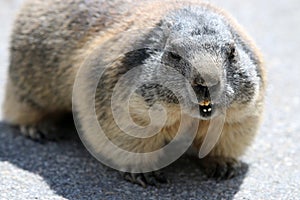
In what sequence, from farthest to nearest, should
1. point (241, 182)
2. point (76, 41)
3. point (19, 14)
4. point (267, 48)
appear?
point (267, 48) < point (19, 14) < point (76, 41) < point (241, 182)

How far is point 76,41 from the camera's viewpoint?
731 centimetres

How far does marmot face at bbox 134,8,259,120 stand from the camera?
226 inches

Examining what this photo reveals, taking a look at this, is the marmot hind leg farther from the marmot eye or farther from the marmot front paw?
the marmot eye

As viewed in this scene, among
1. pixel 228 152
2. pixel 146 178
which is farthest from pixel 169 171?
pixel 228 152

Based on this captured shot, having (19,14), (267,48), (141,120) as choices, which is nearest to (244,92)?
(141,120)

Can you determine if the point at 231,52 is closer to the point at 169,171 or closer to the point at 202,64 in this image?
the point at 202,64

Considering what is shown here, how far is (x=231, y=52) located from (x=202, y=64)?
47 centimetres

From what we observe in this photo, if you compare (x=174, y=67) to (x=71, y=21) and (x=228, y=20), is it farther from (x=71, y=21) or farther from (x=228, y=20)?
(x=71, y=21)

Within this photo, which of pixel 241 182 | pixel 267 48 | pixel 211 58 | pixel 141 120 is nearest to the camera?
pixel 211 58

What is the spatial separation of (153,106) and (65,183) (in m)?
1.32

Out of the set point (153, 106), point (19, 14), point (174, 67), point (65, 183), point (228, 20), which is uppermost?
point (228, 20)

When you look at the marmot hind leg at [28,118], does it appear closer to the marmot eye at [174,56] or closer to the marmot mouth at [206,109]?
the marmot eye at [174,56]

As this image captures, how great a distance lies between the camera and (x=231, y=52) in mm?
6117

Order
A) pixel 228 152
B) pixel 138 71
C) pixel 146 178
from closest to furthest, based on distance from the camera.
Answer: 1. pixel 138 71
2. pixel 146 178
3. pixel 228 152
